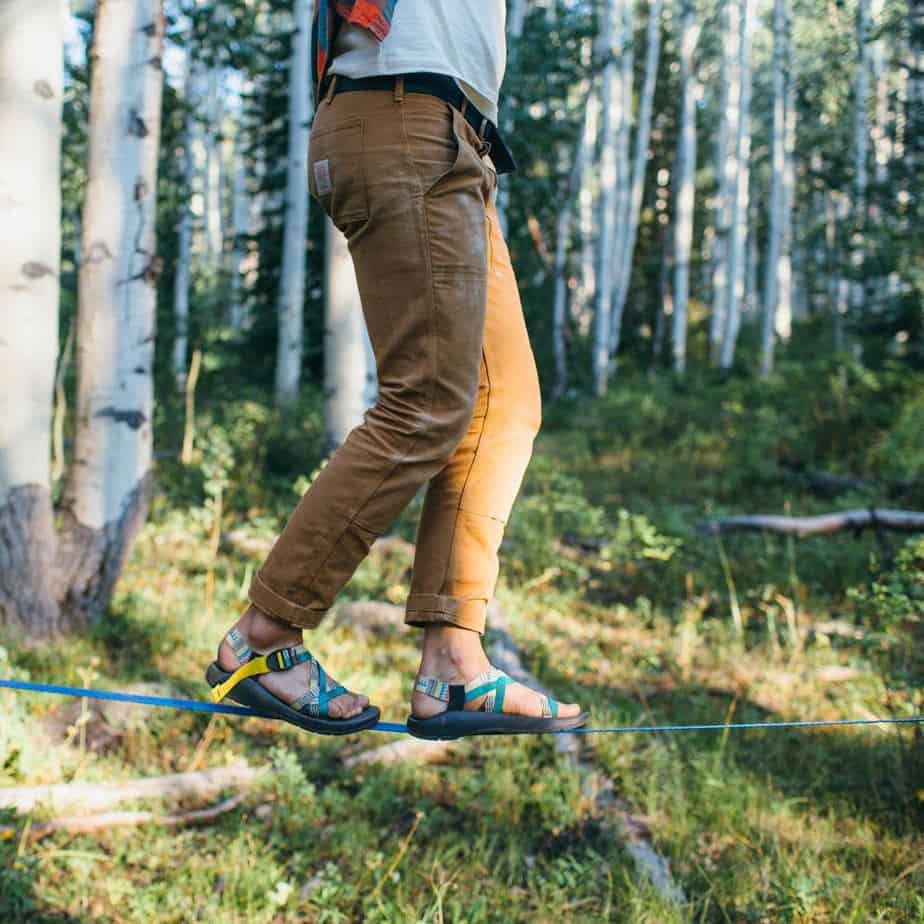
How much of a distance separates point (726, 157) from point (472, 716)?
20.1 meters

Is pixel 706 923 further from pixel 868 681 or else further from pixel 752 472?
pixel 752 472

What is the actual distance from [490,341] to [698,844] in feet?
7.21

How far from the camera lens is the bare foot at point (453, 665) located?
2.18 metres

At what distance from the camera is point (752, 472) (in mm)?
8117

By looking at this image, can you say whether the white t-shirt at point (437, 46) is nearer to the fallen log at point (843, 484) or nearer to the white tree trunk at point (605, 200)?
the fallen log at point (843, 484)

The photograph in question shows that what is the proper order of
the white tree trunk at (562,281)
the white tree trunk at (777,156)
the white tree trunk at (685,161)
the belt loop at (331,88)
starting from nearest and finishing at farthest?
the belt loop at (331,88) < the white tree trunk at (562,281) < the white tree trunk at (685,161) < the white tree trunk at (777,156)

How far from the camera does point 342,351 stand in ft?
22.7

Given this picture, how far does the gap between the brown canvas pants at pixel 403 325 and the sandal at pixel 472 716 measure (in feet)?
0.54

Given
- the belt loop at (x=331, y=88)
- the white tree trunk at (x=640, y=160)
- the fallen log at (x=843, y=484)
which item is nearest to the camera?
the belt loop at (x=331, y=88)

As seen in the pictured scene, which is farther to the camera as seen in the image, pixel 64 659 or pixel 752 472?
pixel 752 472

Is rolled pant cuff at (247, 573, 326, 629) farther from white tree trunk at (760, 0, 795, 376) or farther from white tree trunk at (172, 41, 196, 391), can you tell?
white tree trunk at (760, 0, 795, 376)

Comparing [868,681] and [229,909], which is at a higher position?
[868,681]

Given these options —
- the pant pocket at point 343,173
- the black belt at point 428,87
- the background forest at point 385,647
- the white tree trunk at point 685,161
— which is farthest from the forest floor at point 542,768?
the white tree trunk at point 685,161

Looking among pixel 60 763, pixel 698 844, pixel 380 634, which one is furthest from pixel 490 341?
pixel 380 634
